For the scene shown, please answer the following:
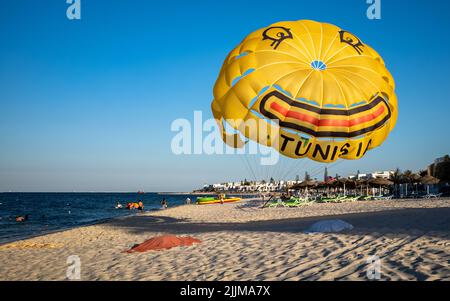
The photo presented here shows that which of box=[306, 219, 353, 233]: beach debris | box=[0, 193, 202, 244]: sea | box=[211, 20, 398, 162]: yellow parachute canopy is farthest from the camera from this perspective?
box=[0, 193, 202, 244]: sea

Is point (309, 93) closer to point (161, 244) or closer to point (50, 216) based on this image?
point (161, 244)

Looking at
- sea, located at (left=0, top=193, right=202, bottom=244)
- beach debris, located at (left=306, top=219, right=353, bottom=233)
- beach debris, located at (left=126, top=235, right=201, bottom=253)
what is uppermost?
beach debris, located at (left=306, top=219, right=353, bottom=233)

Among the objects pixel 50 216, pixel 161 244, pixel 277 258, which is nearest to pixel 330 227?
pixel 277 258

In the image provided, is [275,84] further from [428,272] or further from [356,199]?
[356,199]

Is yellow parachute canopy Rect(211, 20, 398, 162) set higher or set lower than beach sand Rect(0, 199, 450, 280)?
higher

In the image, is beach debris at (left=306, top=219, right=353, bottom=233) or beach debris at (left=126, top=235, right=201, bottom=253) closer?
beach debris at (left=126, top=235, right=201, bottom=253)

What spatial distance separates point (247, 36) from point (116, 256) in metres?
8.20

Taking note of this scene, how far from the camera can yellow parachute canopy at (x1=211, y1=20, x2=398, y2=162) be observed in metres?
10.4

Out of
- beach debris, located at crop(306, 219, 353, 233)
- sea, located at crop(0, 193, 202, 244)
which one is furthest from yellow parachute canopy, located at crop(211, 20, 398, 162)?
sea, located at crop(0, 193, 202, 244)

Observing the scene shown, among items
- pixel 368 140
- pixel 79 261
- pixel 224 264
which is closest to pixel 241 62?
pixel 368 140

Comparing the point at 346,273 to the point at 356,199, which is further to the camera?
the point at 356,199

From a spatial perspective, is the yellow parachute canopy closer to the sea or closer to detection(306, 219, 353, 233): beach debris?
detection(306, 219, 353, 233): beach debris

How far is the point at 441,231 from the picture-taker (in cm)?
1021

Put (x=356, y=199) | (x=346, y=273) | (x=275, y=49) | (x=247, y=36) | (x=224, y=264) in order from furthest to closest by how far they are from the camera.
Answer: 1. (x=356, y=199)
2. (x=247, y=36)
3. (x=275, y=49)
4. (x=224, y=264)
5. (x=346, y=273)
